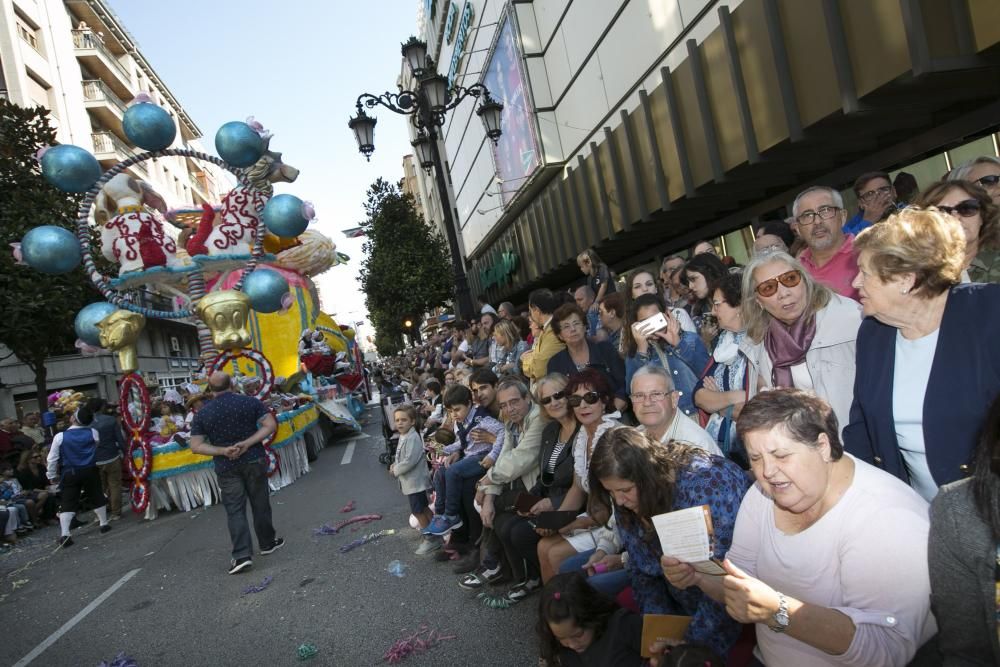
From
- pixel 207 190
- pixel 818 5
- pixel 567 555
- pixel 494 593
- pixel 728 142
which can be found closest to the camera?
pixel 567 555

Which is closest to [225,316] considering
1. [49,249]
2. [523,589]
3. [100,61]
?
[49,249]

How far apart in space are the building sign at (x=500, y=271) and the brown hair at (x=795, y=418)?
19.0 meters

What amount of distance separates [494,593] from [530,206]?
1551 cm

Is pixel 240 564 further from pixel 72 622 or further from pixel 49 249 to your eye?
pixel 49 249

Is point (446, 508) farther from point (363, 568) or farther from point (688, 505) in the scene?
point (688, 505)

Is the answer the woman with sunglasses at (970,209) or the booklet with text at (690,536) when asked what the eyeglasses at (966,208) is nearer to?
the woman with sunglasses at (970,209)

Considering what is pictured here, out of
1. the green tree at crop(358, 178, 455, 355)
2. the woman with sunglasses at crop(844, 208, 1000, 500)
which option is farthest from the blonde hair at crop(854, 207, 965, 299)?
the green tree at crop(358, 178, 455, 355)

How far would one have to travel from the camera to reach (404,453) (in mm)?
6762

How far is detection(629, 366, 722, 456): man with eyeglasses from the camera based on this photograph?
10.8 ft

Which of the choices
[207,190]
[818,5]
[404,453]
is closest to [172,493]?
[404,453]

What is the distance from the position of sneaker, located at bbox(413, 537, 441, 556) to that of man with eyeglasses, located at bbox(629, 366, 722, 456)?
3.49 metres

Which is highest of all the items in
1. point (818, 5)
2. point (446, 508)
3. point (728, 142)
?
point (818, 5)

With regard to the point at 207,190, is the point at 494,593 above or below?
below

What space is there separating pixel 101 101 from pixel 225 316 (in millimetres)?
27725
